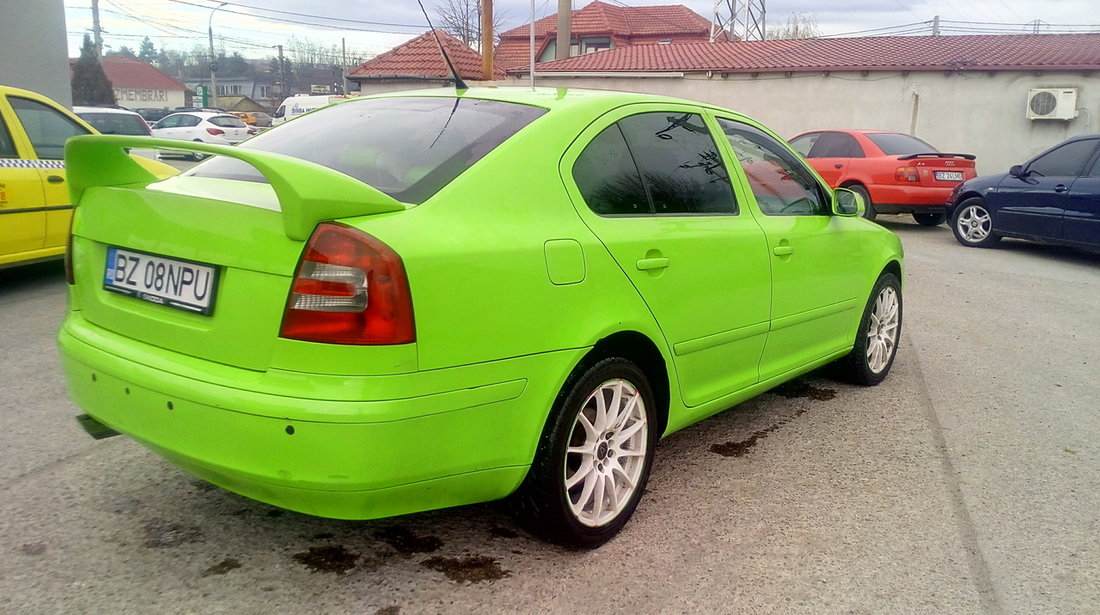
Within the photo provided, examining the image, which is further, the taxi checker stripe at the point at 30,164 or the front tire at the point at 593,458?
the taxi checker stripe at the point at 30,164

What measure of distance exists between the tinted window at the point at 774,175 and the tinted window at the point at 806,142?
10.6 meters

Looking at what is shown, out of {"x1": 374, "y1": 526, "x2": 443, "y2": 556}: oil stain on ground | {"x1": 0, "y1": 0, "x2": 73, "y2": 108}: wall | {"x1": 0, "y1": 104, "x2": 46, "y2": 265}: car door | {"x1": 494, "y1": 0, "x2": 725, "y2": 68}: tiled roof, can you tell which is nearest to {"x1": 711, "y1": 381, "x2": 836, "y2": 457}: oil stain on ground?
{"x1": 374, "y1": 526, "x2": 443, "y2": 556}: oil stain on ground

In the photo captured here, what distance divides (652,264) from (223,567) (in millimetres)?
1734

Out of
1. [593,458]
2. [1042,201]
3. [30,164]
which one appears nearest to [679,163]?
[593,458]

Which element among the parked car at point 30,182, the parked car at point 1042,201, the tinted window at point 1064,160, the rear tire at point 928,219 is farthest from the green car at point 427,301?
the rear tire at point 928,219

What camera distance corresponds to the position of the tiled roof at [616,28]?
1649 inches

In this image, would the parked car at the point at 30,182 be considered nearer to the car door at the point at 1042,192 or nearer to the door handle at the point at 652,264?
the door handle at the point at 652,264

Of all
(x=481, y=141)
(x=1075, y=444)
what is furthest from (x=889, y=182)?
(x=481, y=141)

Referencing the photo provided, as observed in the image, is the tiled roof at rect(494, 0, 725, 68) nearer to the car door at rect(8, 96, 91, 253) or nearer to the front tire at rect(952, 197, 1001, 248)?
the front tire at rect(952, 197, 1001, 248)

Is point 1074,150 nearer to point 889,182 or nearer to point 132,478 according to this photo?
point 889,182

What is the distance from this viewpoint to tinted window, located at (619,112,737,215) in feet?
10.7

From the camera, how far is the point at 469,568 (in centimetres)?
279

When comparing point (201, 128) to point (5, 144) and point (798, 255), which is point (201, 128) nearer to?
point (5, 144)

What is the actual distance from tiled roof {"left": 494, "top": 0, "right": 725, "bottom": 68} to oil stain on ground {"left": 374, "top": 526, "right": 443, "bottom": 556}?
3933 centimetres
